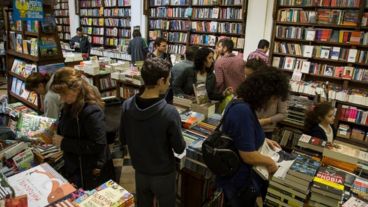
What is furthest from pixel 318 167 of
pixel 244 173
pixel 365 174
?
pixel 244 173

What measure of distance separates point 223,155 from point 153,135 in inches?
16.3

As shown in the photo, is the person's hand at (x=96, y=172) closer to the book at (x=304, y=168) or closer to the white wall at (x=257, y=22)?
the book at (x=304, y=168)

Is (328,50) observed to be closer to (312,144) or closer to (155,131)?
(312,144)

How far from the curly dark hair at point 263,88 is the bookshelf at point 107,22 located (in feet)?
21.2

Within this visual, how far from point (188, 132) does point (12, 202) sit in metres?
1.34

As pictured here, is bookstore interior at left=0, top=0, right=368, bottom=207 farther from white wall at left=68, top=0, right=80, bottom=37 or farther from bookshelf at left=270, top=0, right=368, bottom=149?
white wall at left=68, top=0, right=80, bottom=37

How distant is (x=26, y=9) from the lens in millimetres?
3221

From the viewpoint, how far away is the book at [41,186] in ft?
4.24

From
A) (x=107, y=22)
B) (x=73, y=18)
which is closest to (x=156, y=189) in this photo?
(x=107, y=22)

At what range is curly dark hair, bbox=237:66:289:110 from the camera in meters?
1.47

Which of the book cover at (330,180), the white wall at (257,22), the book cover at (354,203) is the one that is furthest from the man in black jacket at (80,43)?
the book cover at (354,203)

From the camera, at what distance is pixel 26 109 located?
138 inches

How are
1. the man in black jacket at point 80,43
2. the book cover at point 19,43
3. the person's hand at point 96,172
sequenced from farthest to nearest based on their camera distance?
the man in black jacket at point 80,43, the book cover at point 19,43, the person's hand at point 96,172

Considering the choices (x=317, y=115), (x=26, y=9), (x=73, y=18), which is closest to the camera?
(x=317, y=115)
